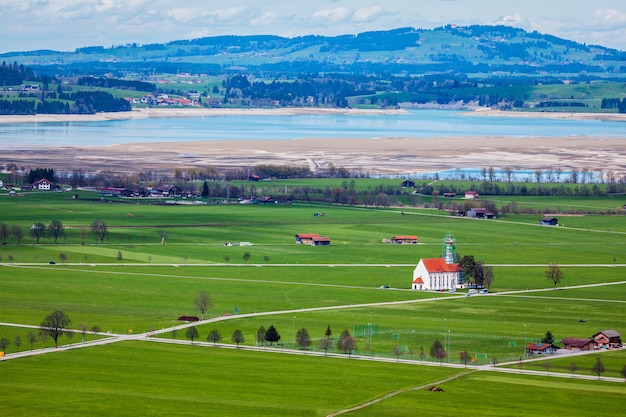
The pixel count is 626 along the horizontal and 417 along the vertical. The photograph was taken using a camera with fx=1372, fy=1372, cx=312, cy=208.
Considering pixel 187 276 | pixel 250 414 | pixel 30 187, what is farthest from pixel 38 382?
pixel 30 187

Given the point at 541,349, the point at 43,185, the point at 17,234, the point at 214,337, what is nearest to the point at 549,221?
the point at 17,234

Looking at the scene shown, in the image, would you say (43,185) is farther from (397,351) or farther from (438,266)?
(397,351)

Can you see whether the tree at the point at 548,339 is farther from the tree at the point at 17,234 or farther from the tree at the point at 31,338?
the tree at the point at 17,234

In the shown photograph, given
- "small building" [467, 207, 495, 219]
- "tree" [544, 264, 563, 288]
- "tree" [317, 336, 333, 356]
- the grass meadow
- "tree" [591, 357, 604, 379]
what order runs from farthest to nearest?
"small building" [467, 207, 495, 219] < "tree" [544, 264, 563, 288] < "tree" [317, 336, 333, 356] < "tree" [591, 357, 604, 379] < the grass meadow

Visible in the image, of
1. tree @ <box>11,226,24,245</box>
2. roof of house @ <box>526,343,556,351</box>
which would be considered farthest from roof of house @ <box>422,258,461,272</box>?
tree @ <box>11,226,24,245</box>

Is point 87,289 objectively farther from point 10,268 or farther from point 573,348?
point 573,348

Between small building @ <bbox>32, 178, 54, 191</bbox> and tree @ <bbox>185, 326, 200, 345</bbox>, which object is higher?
small building @ <bbox>32, 178, 54, 191</bbox>

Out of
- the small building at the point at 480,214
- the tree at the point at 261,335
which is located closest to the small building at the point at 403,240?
the small building at the point at 480,214

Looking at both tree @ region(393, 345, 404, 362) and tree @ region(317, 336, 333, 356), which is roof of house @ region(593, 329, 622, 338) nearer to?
tree @ region(393, 345, 404, 362)
